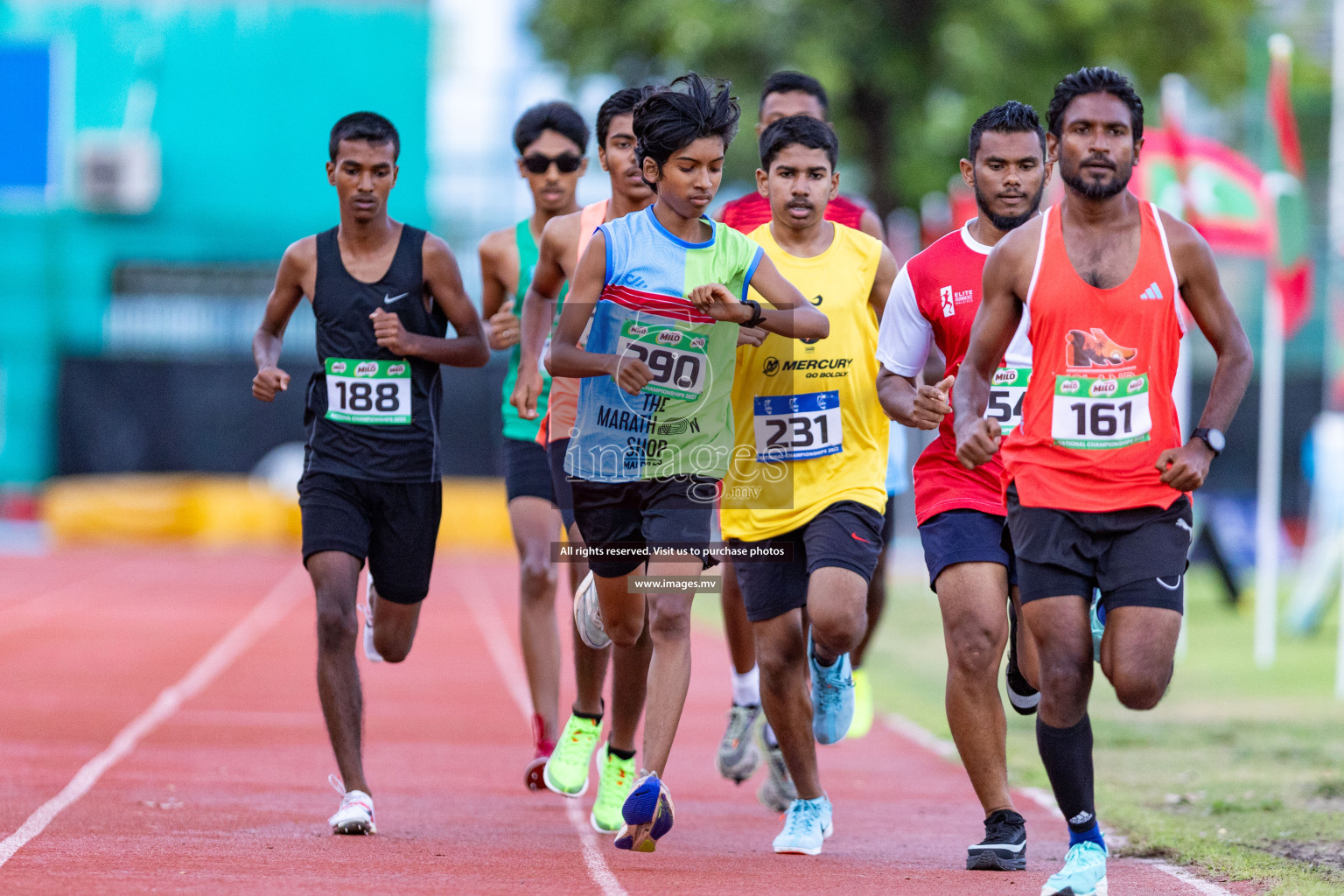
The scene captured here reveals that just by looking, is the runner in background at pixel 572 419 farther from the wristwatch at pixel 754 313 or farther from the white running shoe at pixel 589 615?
the wristwatch at pixel 754 313

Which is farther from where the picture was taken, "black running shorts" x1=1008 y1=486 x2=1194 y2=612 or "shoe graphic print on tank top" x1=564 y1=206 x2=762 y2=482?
"shoe graphic print on tank top" x1=564 y1=206 x2=762 y2=482

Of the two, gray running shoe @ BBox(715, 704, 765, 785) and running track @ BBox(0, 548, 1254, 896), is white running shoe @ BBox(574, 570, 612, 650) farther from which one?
gray running shoe @ BBox(715, 704, 765, 785)

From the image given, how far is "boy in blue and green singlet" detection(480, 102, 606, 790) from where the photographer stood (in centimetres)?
742

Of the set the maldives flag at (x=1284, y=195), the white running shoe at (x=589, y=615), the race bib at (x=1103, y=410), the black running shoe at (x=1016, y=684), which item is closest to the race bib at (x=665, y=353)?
the white running shoe at (x=589, y=615)

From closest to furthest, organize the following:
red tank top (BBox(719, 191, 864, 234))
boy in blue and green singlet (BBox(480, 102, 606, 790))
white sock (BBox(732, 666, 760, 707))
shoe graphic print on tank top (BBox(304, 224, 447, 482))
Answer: shoe graphic print on tank top (BBox(304, 224, 447, 482)) < red tank top (BBox(719, 191, 864, 234)) < white sock (BBox(732, 666, 760, 707)) < boy in blue and green singlet (BBox(480, 102, 606, 790))

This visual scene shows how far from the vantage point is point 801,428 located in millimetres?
6047

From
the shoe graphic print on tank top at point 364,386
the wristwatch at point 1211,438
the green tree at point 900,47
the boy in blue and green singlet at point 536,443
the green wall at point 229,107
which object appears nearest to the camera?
the wristwatch at point 1211,438

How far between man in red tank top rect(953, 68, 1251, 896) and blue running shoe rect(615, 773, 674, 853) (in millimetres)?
1175

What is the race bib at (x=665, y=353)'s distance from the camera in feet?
18.5

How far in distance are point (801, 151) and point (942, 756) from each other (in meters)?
4.09

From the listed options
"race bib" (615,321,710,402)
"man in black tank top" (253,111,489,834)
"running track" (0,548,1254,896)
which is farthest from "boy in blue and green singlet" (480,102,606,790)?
"race bib" (615,321,710,402)

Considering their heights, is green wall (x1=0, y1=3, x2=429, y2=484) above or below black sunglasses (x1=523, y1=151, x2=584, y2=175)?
above

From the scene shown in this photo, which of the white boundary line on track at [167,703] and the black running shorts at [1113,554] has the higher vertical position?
the black running shorts at [1113,554]

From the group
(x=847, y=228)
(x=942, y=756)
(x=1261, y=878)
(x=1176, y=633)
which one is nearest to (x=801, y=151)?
(x=847, y=228)
